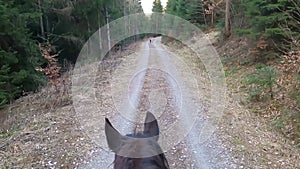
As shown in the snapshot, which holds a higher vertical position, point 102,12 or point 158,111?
point 102,12

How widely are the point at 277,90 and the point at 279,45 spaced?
9.33 feet

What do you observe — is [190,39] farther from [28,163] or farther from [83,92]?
[28,163]

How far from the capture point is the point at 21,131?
7.20 metres

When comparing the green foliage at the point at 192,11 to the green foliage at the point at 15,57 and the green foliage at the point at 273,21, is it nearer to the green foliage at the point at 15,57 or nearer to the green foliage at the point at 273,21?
the green foliage at the point at 273,21

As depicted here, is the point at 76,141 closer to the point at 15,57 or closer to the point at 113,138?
the point at 113,138

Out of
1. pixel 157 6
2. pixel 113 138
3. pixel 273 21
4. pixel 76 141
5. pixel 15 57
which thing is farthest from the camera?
pixel 157 6

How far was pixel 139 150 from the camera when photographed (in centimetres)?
192

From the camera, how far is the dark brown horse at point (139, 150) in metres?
1.82

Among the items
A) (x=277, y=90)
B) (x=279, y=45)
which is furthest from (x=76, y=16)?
(x=277, y=90)

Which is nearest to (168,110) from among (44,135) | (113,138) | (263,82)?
(263,82)

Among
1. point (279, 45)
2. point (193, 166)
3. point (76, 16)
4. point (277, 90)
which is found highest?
point (76, 16)

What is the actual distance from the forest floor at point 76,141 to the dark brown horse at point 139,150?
3634 mm

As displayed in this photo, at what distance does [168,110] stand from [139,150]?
6.88 m

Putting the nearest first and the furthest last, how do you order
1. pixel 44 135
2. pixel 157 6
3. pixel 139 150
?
pixel 139 150
pixel 44 135
pixel 157 6
